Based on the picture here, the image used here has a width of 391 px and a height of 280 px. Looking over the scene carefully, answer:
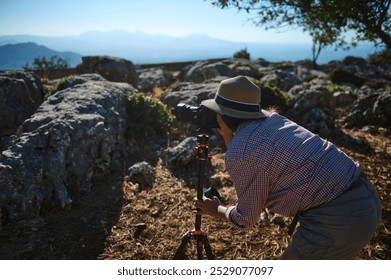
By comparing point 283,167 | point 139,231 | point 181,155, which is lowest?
point 139,231

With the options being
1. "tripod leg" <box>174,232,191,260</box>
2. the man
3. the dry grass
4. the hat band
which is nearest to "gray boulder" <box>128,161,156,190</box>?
the dry grass

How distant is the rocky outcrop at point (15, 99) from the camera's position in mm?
7045

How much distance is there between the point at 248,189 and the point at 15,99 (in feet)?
23.3

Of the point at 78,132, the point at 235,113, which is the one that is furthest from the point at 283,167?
the point at 78,132

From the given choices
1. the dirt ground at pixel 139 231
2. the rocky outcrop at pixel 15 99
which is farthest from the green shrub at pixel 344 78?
the rocky outcrop at pixel 15 99

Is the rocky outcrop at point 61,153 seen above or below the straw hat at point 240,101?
below

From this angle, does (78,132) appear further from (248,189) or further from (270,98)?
(270,98)

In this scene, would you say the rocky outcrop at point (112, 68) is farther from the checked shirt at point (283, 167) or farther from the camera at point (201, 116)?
the checked shirt at point (283, 167)

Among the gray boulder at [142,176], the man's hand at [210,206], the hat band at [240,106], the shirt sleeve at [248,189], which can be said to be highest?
the hat band at [240,106]

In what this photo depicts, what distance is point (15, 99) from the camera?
740cm

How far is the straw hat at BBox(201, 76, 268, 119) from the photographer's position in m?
2.58

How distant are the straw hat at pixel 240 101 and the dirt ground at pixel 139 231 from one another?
7.86 ft
